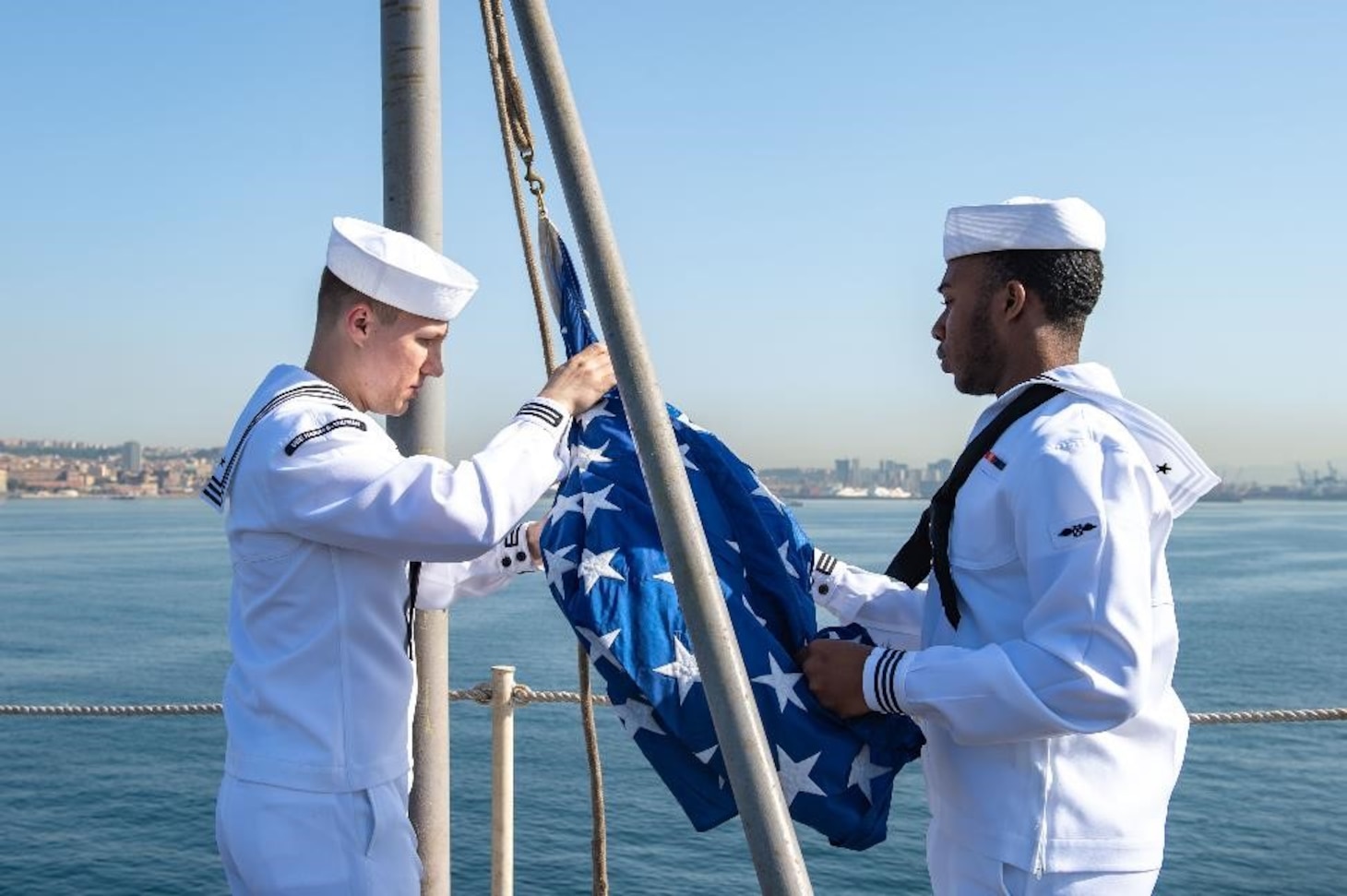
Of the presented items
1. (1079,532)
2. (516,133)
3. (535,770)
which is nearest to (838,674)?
(1079,532)

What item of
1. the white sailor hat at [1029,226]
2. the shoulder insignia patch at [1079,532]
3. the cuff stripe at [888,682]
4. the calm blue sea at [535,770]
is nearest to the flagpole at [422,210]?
the cuff stripe at [888,682]

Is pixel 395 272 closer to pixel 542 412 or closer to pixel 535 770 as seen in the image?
pixel 542 412

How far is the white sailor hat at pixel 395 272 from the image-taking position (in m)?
2.41

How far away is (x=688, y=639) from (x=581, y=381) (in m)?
0.56

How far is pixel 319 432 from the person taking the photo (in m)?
2.24

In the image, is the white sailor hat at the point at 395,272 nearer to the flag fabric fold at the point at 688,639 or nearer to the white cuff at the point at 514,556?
the flag fabric fold at the point at 688,639

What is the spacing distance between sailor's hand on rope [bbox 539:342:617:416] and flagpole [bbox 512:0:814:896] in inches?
29.9

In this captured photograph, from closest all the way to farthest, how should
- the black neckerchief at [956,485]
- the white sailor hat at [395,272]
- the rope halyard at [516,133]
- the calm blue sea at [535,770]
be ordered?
the black neckerchief at [956,485]
the white sailor hat at [395,272]
the rope halyard at [516,133]
the calm blue sea at [535,770]

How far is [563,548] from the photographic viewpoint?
260 cm

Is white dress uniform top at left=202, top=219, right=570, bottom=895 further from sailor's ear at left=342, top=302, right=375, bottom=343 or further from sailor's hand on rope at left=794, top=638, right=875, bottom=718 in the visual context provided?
sailor's hand on rope at left=794, top=638, right=875, bottom=718

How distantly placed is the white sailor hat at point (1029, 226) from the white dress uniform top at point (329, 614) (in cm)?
86

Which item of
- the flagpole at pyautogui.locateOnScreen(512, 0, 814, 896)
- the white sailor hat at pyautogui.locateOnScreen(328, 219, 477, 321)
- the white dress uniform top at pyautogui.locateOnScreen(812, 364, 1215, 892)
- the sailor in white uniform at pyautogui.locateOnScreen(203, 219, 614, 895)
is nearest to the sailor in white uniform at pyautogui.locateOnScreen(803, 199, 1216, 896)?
the white dress uniform top at pyautogui.locateOnScreen(812, 364, 1215, 892)

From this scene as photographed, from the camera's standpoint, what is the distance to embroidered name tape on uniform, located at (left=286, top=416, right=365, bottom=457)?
7.32ft

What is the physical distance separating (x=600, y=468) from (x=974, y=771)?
940 mm
